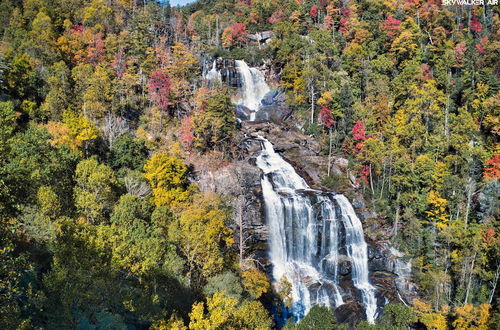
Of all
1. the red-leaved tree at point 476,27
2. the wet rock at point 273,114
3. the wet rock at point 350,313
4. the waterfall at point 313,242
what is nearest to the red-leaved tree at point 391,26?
the red-leaved tree at point 476,27

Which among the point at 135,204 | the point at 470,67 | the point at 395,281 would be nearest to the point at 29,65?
the point at 135,204

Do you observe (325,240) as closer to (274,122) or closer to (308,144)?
(308,144)

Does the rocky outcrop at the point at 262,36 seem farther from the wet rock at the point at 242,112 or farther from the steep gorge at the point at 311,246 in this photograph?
the steep gorge at the point at 311,246

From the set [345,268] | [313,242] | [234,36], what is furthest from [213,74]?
[345,268]

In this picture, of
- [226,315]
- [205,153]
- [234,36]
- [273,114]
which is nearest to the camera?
[226,315]

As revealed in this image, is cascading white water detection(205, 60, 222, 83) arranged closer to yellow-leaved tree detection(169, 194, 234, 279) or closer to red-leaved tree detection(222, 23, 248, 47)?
red-leaved tree detection(222, 23, 248, 47)

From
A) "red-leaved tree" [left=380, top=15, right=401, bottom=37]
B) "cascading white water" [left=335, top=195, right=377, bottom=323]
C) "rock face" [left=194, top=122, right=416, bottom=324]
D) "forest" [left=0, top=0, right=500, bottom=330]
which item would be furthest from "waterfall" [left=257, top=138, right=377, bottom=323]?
"red-leaved tree" [left=380, top=15, right=401, bottom=37]

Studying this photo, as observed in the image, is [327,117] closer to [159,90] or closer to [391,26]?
[391,26]
